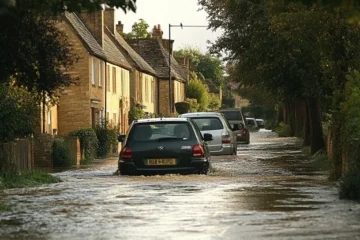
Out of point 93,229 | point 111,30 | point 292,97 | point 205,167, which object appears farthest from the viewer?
point 111,30

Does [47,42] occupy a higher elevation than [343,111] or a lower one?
higher

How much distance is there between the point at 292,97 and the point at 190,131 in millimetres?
19801

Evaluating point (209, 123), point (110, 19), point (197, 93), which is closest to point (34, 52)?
point (209, 123)

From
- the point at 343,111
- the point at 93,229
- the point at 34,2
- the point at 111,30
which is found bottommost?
the point at 93,229

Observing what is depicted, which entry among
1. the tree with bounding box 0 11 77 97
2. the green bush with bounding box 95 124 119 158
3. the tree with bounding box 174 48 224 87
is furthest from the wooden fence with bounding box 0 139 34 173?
the tree with bounding box 174 48 224 87

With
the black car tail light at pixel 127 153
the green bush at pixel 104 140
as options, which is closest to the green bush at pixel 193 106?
the green bush at pixel 104 140

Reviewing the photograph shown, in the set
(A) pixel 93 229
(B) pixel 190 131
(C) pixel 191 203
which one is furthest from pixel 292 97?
(A) pixel 93 229

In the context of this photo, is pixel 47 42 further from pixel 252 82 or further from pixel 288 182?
pixel 252 82

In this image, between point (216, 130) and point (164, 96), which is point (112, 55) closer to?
point (216, 130)

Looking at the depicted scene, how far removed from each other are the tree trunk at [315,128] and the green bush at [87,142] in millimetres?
8862

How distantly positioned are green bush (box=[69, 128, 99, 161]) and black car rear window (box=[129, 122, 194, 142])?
16.8 m

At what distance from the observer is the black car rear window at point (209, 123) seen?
35719mm

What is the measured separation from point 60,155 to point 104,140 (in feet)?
29.5

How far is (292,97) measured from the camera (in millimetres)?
41750
